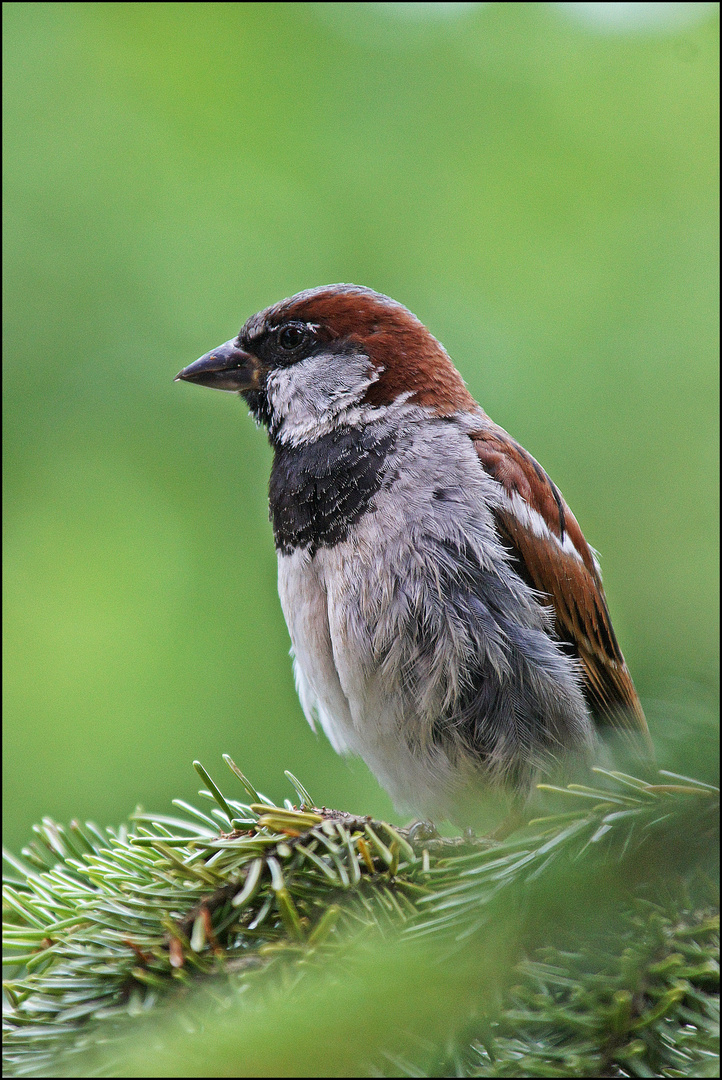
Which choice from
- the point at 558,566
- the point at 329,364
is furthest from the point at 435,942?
the point at 329,364

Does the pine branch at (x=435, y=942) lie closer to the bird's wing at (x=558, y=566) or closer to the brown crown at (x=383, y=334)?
the bird's wing at (x=558, y=566)

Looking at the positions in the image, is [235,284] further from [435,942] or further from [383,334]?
[435,942]

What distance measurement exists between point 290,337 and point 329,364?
12 cm

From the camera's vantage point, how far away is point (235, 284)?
2693 millimetres

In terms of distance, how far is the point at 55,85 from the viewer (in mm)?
2691

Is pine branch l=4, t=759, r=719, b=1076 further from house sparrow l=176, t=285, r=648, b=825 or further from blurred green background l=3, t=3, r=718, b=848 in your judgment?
blurred green background l=3, t=3, r=718, b=848

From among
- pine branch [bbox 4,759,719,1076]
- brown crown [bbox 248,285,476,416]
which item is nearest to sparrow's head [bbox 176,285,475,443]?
brown crown [bbox 248,285,476,416]

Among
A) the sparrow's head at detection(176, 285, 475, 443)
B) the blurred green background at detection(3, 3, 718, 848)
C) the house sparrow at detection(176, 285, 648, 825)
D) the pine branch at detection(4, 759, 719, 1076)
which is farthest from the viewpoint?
the blurred green background at detection(3, 3, 718, 848)

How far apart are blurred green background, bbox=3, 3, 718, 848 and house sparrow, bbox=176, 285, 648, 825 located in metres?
0.76

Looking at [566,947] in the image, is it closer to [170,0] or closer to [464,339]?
[464,339]

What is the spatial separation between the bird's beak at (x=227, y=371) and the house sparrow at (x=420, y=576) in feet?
0.06

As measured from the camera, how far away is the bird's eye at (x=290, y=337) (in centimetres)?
185

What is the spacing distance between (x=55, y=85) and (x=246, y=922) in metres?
2.74

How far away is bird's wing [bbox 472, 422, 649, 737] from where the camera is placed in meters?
1.57
